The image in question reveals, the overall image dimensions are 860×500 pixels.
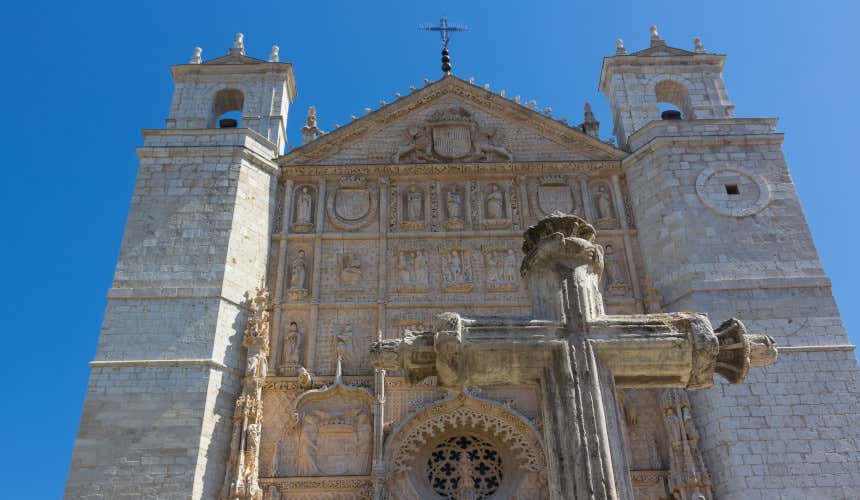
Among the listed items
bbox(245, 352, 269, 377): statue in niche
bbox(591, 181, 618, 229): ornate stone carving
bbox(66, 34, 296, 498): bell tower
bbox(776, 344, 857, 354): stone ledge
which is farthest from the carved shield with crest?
bbox(776, 344, 857, 354): stone ledge

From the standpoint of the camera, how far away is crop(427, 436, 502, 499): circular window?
1084cm

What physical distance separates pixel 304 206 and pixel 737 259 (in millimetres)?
7485

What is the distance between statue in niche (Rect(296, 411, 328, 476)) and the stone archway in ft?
3.47

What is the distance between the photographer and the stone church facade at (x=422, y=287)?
34.2 ft

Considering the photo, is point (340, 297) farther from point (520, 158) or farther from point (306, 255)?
point (520, 158)

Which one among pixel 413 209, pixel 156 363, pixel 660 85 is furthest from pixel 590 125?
pixel 156 363

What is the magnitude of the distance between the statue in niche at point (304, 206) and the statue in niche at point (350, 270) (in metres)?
1.17

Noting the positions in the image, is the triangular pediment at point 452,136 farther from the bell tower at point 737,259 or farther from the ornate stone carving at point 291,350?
the ornate stone carving at point 291,350

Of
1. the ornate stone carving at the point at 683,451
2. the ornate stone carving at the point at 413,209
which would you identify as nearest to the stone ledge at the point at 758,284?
the ornate stone carving at the point at 683,451

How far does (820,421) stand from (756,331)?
1.53 metres

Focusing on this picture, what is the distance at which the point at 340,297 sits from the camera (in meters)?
12.4

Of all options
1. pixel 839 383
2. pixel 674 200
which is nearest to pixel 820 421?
pixel 839 383

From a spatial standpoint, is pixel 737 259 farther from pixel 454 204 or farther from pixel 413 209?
pixel 413 209

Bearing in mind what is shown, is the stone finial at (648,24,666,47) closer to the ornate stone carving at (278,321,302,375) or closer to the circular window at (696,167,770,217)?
the circular window at (696,167,770,217)
